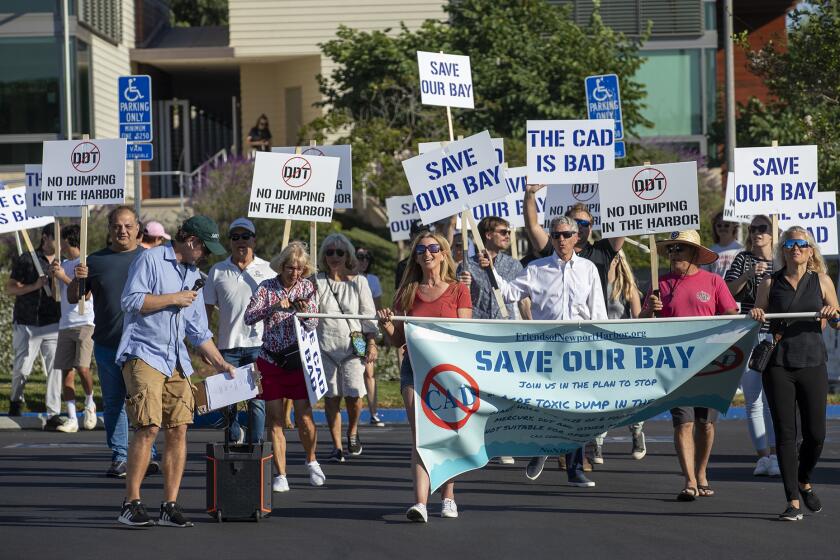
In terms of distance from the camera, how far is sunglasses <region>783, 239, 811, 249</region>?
373 inches

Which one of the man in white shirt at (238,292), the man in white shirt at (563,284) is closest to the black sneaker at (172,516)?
the man in white shirt at (238,292)

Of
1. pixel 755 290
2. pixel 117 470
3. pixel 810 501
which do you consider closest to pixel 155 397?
pixel 117 470

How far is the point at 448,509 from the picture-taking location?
9391mm

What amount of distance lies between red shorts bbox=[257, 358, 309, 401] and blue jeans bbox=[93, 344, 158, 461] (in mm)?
1318

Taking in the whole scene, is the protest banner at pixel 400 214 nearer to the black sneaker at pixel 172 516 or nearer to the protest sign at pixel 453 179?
the protest sign at pixel 453 179

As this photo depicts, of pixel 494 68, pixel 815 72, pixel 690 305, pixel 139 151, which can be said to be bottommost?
pixel 690 305

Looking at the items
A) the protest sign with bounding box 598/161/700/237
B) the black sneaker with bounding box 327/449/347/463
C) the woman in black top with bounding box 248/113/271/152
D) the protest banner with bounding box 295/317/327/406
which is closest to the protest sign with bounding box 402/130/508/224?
the protest sign with bounding box 598/161/700/237

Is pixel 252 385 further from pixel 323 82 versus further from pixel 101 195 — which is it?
pixel 323 82

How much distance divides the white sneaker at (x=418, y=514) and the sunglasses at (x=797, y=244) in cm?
292

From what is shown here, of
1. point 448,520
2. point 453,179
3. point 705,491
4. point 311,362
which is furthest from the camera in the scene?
point 453,179

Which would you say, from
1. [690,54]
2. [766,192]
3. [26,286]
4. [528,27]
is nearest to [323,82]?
[528,27]

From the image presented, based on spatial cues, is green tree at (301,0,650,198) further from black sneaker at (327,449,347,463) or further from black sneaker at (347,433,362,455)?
black sneaker at (327,449,347,463)

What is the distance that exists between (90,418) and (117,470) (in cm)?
443

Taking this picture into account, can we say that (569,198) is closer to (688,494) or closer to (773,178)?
(773,178)
